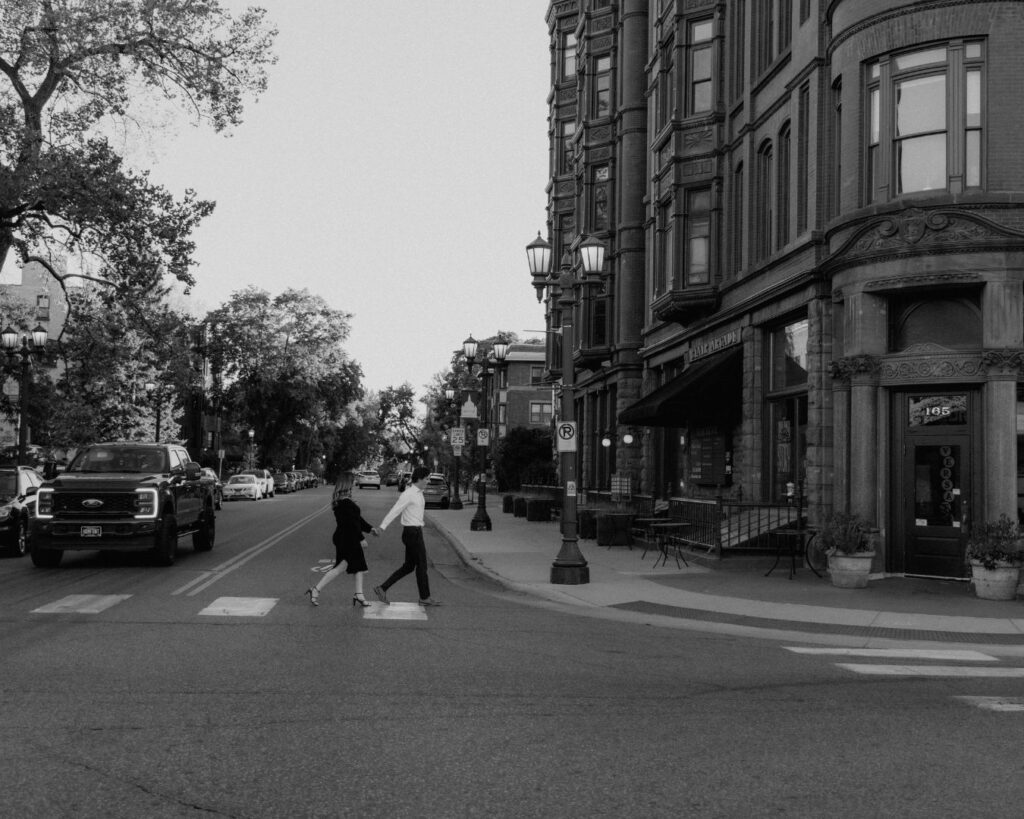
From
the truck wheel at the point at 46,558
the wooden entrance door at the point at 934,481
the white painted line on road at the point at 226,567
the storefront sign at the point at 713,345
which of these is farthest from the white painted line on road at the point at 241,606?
the storefront sign at the point at 713,345

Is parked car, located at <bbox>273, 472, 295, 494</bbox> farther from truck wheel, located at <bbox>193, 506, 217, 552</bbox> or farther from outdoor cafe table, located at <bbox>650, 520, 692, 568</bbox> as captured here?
outdoor cafe table, located at <bbox>650, 520, 692, 568</bbox>

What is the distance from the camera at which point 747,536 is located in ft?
62.5

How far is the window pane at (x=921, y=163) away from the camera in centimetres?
Answer: 1675

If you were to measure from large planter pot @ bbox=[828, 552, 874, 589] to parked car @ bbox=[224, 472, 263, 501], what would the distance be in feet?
140

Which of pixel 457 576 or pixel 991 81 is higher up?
pixel 991 81

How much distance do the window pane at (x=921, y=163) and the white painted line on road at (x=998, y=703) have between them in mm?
10397

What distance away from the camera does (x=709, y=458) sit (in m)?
25.7

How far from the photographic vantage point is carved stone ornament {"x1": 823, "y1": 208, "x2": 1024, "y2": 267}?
15.9 meters

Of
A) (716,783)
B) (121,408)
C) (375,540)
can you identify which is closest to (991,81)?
(716,783)

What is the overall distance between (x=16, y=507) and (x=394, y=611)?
983 centimetres

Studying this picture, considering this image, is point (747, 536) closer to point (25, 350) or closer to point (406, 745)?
point (406, 745)

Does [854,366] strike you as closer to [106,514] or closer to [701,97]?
[701,97]

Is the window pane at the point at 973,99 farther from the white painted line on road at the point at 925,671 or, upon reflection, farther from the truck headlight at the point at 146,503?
the truck headlight at the point at 146,503

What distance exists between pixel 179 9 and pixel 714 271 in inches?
590
